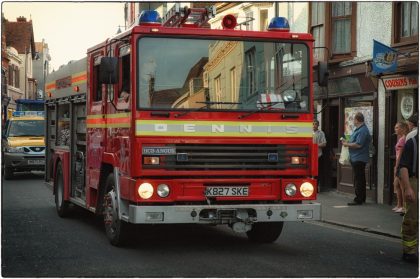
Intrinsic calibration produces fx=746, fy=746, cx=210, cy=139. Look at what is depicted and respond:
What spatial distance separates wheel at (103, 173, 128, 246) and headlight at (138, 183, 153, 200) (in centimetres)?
75

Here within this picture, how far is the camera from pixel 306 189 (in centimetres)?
910

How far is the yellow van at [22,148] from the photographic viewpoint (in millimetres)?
23016

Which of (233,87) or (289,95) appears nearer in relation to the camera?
(233,87)

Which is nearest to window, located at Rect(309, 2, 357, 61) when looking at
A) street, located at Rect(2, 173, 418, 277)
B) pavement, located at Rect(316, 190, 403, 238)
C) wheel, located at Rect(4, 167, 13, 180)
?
pavement, located at Rect(316, 190, 403, 238)

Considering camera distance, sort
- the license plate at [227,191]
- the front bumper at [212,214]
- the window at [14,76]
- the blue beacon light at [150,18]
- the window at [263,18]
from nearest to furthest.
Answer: the front bumper at [212,214] → the license plate at [227,191] → the blue beacon light at [150,18] → the window at [263,18] → the window at [14,76]

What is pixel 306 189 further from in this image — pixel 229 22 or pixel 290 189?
pixel 229 22

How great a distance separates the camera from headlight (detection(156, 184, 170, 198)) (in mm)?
8570

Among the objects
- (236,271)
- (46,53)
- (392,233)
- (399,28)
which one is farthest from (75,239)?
(46,53)

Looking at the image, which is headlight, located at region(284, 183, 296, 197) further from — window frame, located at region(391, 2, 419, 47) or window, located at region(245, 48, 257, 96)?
window frame, located at region(391, 2, 419, 47)

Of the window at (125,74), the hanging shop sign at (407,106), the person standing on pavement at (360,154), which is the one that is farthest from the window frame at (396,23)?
the window at (125,74)

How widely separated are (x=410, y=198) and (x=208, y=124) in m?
2.51

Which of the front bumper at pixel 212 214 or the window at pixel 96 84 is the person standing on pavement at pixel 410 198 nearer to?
the front bumper at pixel 212 214

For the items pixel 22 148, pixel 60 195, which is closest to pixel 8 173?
pixel 22 148

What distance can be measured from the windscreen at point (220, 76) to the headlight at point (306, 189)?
0.91 m
